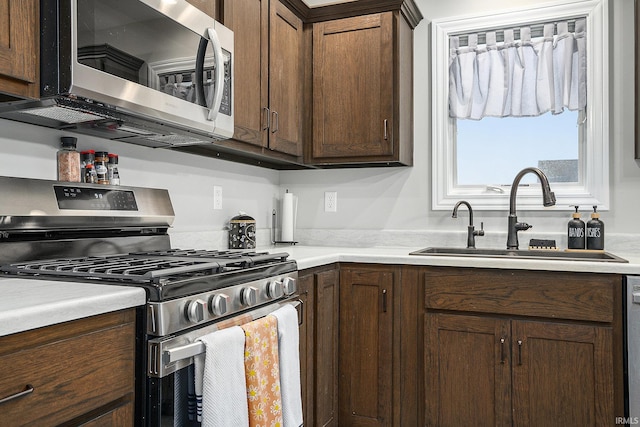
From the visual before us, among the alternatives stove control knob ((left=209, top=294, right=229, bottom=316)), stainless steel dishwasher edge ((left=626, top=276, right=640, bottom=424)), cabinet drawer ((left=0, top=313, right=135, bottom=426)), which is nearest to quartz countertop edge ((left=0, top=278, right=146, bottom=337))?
cabinet drawer ((left=0, top=313, right=135, bottom=426))

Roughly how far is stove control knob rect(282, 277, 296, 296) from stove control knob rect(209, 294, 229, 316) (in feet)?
1.22

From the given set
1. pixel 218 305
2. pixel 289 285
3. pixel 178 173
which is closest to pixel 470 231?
pixel 289 285

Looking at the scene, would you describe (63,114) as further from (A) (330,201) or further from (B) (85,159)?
(A) (330,201)

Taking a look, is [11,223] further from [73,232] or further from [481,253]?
[481,253]

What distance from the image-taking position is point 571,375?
1993 mm

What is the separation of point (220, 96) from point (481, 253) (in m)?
1.51

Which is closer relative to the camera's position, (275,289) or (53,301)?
(53,301)

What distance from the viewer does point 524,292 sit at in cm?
207

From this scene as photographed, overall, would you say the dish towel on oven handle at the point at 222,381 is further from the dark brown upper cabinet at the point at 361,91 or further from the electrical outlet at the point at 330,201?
the electrical outlet at the point at 330,201

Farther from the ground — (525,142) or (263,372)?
(525,142)

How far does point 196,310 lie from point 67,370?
0.35 metres

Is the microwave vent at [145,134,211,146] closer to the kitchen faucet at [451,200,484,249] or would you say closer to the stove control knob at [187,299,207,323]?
the stove control knob at [187,299,207,323]

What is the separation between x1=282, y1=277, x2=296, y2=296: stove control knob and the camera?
5.75 feet

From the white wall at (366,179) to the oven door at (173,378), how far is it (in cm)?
85
